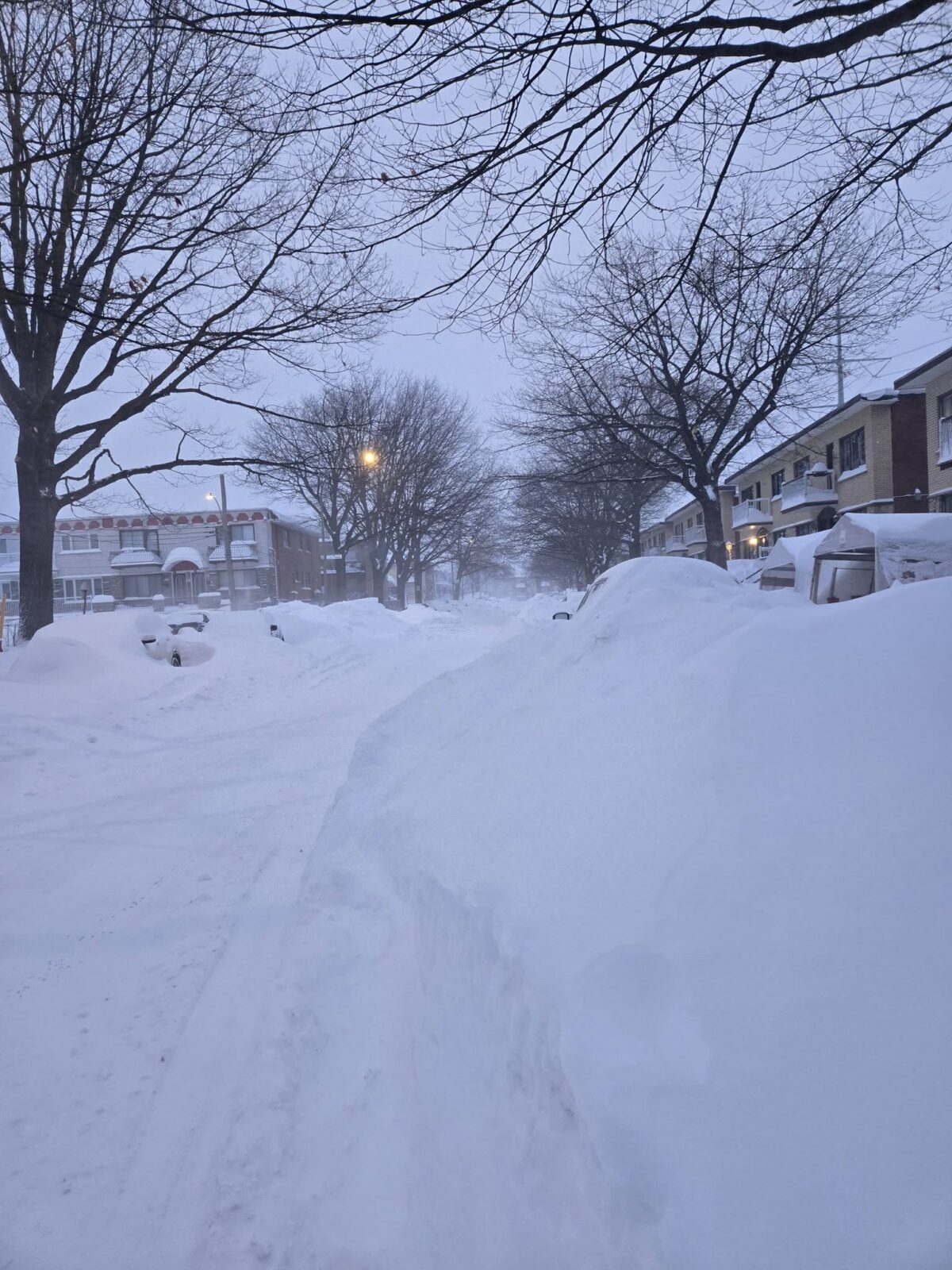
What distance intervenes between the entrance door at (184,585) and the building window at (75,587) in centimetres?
544

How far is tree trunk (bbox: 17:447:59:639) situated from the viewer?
11531 mm

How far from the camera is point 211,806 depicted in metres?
5.70

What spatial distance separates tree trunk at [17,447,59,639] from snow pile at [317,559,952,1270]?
1019cm

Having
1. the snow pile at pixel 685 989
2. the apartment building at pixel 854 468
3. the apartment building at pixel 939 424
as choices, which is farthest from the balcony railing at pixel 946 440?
the snow pile at pixel 685 989

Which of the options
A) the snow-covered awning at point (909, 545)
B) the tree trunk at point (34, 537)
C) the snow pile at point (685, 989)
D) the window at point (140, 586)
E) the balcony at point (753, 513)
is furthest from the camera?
the window at point (140, 586)

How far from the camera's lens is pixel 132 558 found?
46969 mm

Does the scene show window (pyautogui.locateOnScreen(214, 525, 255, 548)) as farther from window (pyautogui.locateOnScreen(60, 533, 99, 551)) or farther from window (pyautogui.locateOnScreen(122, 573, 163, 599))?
window (pyautogui.locateOnScreen(60, 533, 99, 551))

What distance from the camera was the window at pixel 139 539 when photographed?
48.7 meters

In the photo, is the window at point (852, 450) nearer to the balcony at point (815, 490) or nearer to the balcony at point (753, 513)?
the balcony at point (815, 490)

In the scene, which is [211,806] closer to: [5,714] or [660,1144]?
[5,714]

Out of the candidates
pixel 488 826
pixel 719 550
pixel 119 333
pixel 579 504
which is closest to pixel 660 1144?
pixel 488 826

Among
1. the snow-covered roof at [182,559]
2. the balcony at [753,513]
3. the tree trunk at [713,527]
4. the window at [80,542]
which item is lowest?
the tree trunk at [713,527]

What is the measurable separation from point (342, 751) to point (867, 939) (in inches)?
232

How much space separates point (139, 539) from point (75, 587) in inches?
205
